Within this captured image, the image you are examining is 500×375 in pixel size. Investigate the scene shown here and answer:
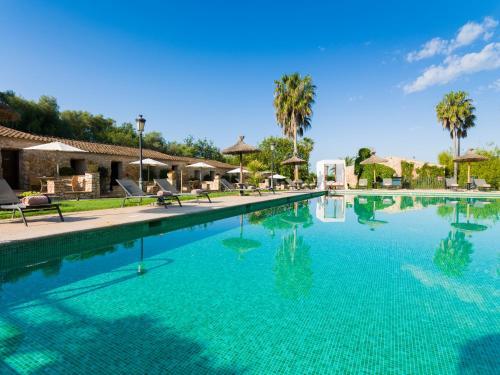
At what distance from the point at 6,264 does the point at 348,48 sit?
2243cm

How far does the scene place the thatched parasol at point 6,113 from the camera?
4.98 metres

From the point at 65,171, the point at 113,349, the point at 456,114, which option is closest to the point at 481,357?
the point at 113,349

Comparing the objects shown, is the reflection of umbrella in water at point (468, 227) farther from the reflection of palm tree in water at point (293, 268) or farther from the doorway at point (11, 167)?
the doorway at point (11, 167)

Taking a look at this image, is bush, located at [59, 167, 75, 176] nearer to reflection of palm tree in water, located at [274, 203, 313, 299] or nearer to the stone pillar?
the stone pillar

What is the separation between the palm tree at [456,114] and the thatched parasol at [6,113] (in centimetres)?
2927

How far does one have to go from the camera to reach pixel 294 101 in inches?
934

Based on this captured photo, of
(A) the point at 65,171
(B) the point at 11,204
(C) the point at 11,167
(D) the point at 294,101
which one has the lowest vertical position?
(B) the point at 11,204

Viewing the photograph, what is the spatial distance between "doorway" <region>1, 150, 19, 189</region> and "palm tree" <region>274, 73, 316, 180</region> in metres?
18.5

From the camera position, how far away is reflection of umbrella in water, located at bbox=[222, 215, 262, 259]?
486 cm

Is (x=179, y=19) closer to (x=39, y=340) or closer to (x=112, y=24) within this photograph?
(x=112, y=24)

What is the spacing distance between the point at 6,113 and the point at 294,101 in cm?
2135

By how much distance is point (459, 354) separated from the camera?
6.15ft

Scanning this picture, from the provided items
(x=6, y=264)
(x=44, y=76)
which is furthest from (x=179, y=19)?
(x=6, y=264)

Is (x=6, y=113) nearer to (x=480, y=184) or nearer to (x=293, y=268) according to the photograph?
(x=293, y=268)
